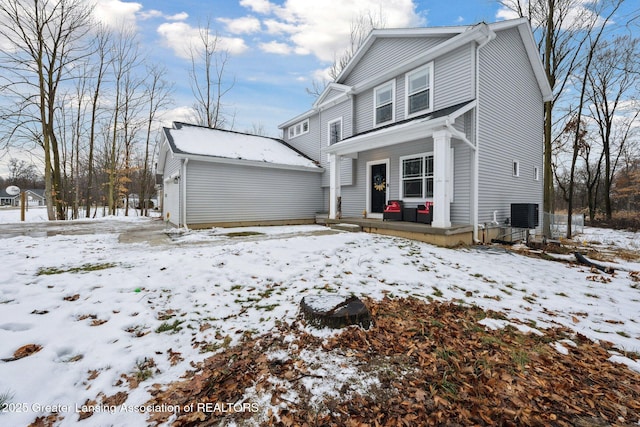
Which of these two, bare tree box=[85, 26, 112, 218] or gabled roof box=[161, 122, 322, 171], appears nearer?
gabled roof box=[161, 122, 322, 171]

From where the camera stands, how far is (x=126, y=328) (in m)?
2.78

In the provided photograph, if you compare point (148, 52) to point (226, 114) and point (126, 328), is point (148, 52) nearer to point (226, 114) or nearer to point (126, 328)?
point (226, 114)

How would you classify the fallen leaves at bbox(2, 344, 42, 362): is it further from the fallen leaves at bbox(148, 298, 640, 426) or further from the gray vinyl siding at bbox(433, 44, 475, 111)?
the gray vinyl siding at bbox(433, 44, 475, 111)

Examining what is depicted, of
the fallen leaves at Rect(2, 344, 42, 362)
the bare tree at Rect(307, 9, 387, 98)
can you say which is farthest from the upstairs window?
the fallen leaves at Rect(2, 344, 42, 362)

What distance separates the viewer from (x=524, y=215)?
8094 millimetres

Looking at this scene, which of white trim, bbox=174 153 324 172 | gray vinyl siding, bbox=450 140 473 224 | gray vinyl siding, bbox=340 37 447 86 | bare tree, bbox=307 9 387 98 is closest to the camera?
gray vinyl siding, bbox=450 140 473 224

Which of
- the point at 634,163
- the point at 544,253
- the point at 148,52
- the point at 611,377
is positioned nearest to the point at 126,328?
the point at 611,377

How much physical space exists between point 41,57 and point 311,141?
13.4 m

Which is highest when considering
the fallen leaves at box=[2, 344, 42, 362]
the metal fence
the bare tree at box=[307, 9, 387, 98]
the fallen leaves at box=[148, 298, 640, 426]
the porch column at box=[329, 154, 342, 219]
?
the bare tree at box=[307, 9, 387, 98]

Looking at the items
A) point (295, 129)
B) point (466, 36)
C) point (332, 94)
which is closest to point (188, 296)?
point (466, 36)

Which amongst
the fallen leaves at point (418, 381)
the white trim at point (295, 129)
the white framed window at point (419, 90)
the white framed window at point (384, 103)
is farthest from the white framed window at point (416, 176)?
the white trim at point (295, 129)

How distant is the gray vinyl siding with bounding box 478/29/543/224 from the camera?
26.0 feet

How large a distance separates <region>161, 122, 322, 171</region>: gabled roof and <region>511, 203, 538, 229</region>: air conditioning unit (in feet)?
25.8

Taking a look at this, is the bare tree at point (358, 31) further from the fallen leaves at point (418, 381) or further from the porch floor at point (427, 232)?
the fallen leaves at point (418, 381)
